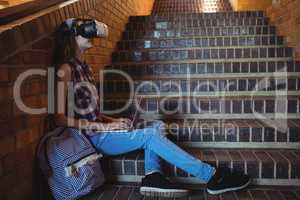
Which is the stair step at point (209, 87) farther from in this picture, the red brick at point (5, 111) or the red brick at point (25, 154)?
the red brick at point (5, 111)

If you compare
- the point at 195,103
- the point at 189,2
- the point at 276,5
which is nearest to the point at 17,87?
the point at 195,103

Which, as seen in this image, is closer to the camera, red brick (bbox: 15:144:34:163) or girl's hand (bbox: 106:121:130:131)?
red brick (bbox: 15:144:34:163)

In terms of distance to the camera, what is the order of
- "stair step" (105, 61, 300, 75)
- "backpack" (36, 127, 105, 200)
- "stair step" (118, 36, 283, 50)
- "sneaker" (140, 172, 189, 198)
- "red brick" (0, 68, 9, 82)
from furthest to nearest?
"stair step" (118, 36, 283, 50) → "stair step" (105, 61, 300, 75) → "sneaker" (140, 172, 189, 198) → "backpack" (36, 127, 105, 200) → "red brick" (0, 68, 9, 82)

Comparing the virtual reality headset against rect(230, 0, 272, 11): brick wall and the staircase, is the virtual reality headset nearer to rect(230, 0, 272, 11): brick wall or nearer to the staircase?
the staircase

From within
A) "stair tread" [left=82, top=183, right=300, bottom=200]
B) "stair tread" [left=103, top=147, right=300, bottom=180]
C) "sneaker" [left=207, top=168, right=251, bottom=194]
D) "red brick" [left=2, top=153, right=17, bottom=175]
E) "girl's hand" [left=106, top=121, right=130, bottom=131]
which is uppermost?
"girl's hand" [left=106, top=121, right=130, bottom=131]

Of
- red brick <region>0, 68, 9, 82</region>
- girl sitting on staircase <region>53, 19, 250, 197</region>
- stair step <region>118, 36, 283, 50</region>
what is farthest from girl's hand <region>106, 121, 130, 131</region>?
stair step <region>118, 36, 283, 50</region>

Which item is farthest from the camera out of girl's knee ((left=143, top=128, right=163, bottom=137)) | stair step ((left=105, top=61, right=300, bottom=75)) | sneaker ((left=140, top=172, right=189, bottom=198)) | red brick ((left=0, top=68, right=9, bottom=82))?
stair step ((left=105, top=61, right=300, bottom=75))

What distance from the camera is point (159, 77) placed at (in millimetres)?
3180

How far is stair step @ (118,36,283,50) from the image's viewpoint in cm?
364

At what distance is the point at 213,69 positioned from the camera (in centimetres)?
318

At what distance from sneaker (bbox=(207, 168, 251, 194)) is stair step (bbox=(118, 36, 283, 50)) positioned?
2.06 m

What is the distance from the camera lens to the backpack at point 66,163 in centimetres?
178

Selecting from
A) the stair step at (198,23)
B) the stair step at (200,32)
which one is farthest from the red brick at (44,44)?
the stair step at (198,23)

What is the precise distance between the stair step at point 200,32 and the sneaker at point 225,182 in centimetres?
233
